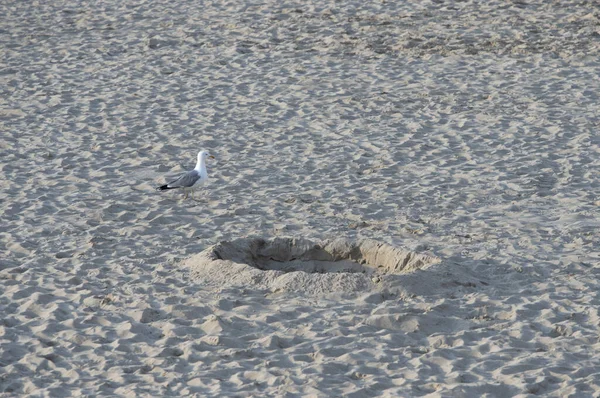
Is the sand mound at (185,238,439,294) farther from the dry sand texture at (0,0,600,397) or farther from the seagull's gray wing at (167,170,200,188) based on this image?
the seagull's gray wing at (167,170,200,188)

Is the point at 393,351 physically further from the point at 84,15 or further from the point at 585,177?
the point at 84,15

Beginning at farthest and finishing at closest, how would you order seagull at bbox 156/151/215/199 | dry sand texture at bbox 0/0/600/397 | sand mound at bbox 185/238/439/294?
seagull at bbox 156/151/215/199
sand mound at bbox 185/238/439/294
dry sand texture at bbox 0/0/600/397

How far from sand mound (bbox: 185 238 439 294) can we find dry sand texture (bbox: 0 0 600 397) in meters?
0.15

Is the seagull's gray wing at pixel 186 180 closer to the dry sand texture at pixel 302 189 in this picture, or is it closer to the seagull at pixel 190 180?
the seagull at pixel 190 180

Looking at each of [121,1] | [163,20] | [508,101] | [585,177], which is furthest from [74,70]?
[585,177]

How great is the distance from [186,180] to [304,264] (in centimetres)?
181

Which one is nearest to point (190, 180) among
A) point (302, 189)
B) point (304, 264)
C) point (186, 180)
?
point (186, 180)

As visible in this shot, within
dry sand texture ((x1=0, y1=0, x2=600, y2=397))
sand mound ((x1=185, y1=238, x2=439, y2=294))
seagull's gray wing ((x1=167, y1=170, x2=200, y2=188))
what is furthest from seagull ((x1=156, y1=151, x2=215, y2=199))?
sand mound ((x1=185, y1=238, x2=439, y2=294))

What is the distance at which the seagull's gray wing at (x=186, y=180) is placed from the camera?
31.1 ft

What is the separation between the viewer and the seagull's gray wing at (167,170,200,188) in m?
9.48

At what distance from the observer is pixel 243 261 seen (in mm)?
8203

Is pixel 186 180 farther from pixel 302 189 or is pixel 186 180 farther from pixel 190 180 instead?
pixel 302 189

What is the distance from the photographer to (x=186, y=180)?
9469mm

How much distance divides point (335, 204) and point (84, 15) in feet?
30.5
